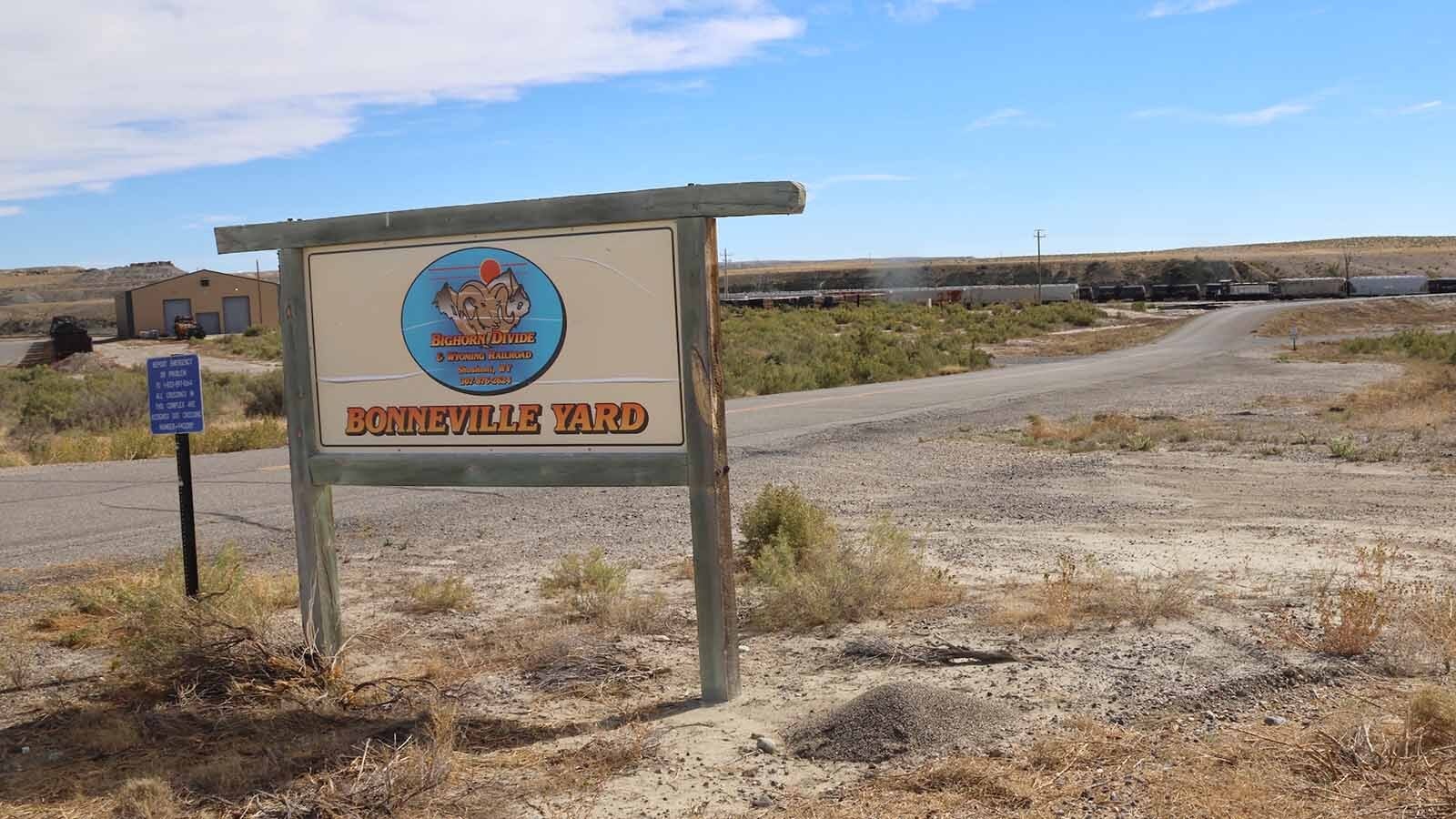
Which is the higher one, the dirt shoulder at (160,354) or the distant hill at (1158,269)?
the distant hill at (1158,269)

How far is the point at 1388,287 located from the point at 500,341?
314 ft

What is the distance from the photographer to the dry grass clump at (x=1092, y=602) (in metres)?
6.80

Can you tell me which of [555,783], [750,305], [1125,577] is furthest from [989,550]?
[750,305]

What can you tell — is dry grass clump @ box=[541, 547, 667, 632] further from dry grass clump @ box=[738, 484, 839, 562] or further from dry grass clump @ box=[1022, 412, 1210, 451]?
dry grass clump @ box=[1022, 412, 1210, 451]

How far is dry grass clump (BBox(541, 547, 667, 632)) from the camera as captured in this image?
7.33 m

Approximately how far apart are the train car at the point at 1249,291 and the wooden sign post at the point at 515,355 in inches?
3563

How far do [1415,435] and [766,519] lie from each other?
11048 millimetres

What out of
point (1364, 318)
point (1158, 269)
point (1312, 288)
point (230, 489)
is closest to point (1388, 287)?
point (1312, 288)

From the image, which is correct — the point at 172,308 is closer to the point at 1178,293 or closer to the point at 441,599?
the point at 1178,293

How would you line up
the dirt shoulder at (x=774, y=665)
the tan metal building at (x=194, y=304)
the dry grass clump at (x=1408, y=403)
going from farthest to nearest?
the tan metal building at (x=194, y=304), the dry grass clump at (x=1408, y=403), the dirt shoulder at (x=774, y=665)

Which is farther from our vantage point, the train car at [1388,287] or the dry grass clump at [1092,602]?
the train car at [1388,287]

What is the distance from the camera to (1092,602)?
23.5 ft

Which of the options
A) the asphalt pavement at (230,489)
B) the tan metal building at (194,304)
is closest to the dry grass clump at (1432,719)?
the asphalt pavement at (230,489)

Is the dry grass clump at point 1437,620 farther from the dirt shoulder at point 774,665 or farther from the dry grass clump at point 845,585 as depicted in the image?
the dry grass clump at point 845,585
